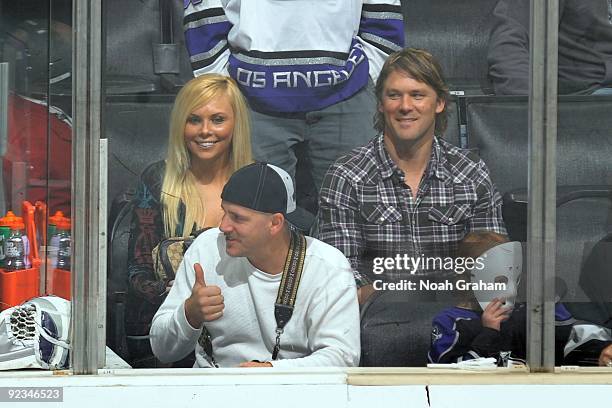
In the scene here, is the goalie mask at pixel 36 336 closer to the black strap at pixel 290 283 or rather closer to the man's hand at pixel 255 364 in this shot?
the man's hand at pixel 255 364

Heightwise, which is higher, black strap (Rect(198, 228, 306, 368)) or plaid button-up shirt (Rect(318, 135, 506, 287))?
plaid button-up shirt (Rect(318, 135, 506, 287))

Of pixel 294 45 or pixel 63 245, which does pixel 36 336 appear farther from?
pixel 294 45

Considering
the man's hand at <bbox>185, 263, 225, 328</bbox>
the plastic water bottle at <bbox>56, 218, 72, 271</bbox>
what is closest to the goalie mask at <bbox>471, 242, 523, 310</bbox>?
the man's hand at <bbox>185, 263, 225, 328</bbox>

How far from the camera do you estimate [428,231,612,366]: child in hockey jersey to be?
3.25m

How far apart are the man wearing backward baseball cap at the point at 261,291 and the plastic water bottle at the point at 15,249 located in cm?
54

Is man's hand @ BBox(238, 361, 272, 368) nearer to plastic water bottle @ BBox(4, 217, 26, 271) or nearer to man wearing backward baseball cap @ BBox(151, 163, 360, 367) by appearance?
man wearing backward baseball cap @ BBox(151, 163, 360, 367)

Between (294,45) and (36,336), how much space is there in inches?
54.7

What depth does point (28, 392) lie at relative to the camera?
126 inches

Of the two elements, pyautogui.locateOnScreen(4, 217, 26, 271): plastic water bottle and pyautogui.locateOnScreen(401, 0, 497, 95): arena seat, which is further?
pyautogui.locateOnScreen(4, 217, 26, 271): plastic water bottle

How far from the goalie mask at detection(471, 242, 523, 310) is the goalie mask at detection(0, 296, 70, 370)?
1475 millimetres

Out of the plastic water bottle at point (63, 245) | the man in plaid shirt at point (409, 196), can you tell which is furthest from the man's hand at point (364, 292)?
the plastic water bottle at point (63, 245)

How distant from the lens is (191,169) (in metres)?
3.27

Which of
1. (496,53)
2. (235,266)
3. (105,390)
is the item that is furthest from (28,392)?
(496,53)

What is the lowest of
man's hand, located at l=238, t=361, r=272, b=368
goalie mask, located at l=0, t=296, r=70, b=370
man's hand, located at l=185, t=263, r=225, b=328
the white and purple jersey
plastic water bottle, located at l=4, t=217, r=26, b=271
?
man's hand, located at l=238, t=361, r=272, b=368
